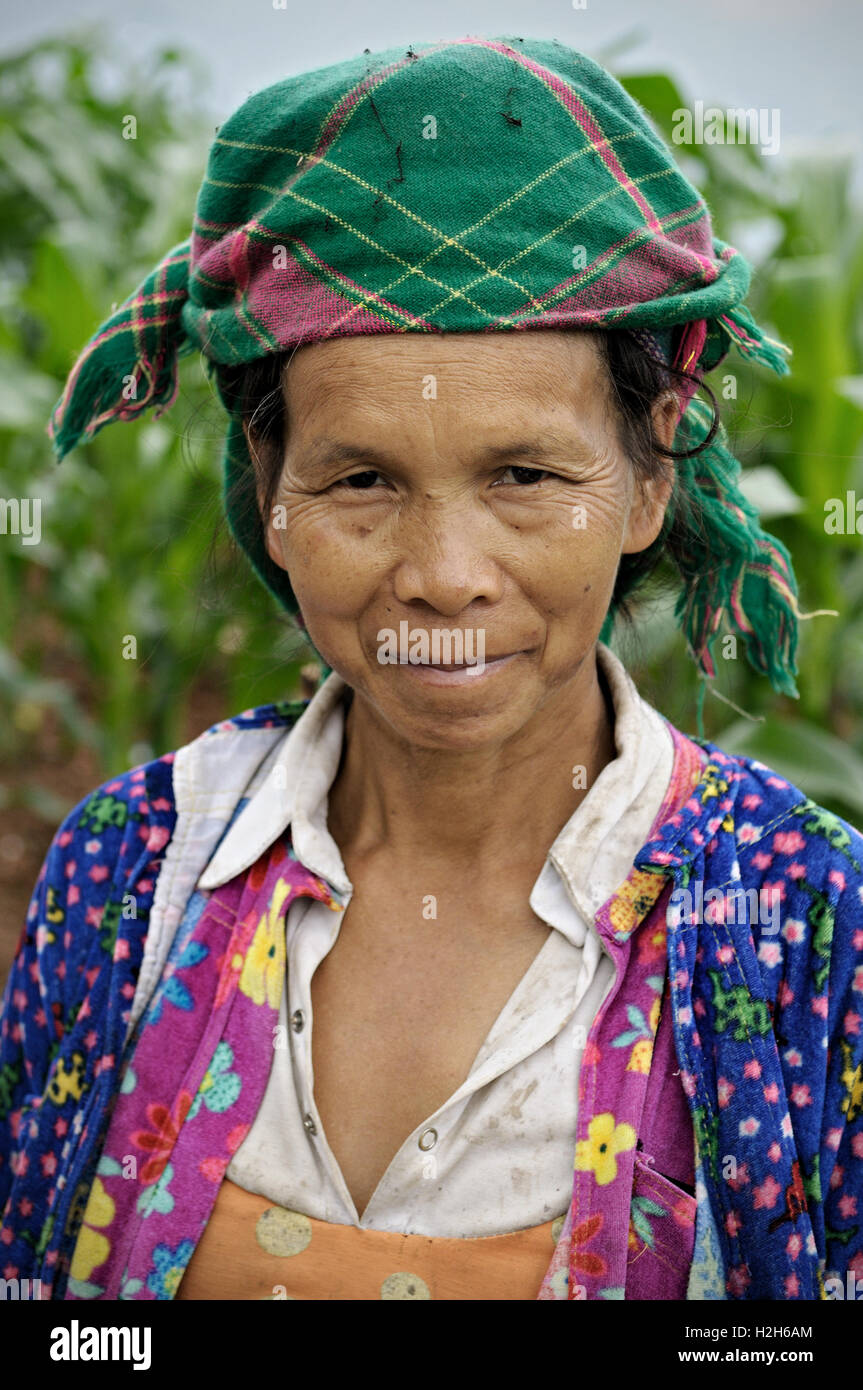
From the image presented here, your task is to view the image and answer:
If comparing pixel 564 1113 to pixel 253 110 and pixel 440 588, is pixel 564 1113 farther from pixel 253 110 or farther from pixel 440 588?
pixel 253 110

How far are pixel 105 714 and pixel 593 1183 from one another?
9.65 feet

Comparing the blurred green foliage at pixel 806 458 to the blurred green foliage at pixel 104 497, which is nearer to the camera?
the blurred green foliage at pixel 806 458

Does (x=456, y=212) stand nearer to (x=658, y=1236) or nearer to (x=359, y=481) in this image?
(x=359, y=481)

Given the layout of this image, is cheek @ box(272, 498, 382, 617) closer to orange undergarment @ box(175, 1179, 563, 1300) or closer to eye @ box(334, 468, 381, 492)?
eye @ box(334, 468, 381, 492)

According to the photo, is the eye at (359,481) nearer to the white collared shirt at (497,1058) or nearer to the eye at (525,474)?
the eye at (525,474)

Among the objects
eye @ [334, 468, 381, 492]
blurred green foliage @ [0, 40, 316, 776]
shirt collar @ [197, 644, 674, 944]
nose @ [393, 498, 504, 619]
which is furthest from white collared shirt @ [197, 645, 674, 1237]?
blurred green foliage @ [0, 40, 316, 776]

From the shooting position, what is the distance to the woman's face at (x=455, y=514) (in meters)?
1.26

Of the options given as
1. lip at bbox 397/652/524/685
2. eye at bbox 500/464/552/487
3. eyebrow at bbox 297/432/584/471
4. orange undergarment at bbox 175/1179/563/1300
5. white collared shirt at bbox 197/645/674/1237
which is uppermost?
eyebrow at bbox 297/432/584/471

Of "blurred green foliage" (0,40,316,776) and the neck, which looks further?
"blurred green foliage" (0,40,316,776)

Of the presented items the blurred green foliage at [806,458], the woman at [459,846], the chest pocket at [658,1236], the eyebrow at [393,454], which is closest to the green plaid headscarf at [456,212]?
the woman at [459,846]

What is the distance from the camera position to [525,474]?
131 centimetres

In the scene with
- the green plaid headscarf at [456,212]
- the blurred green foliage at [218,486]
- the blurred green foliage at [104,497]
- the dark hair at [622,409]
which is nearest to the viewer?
the green plaid headscarf at [456,212]

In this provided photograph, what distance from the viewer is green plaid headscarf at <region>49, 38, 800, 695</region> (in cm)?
125
